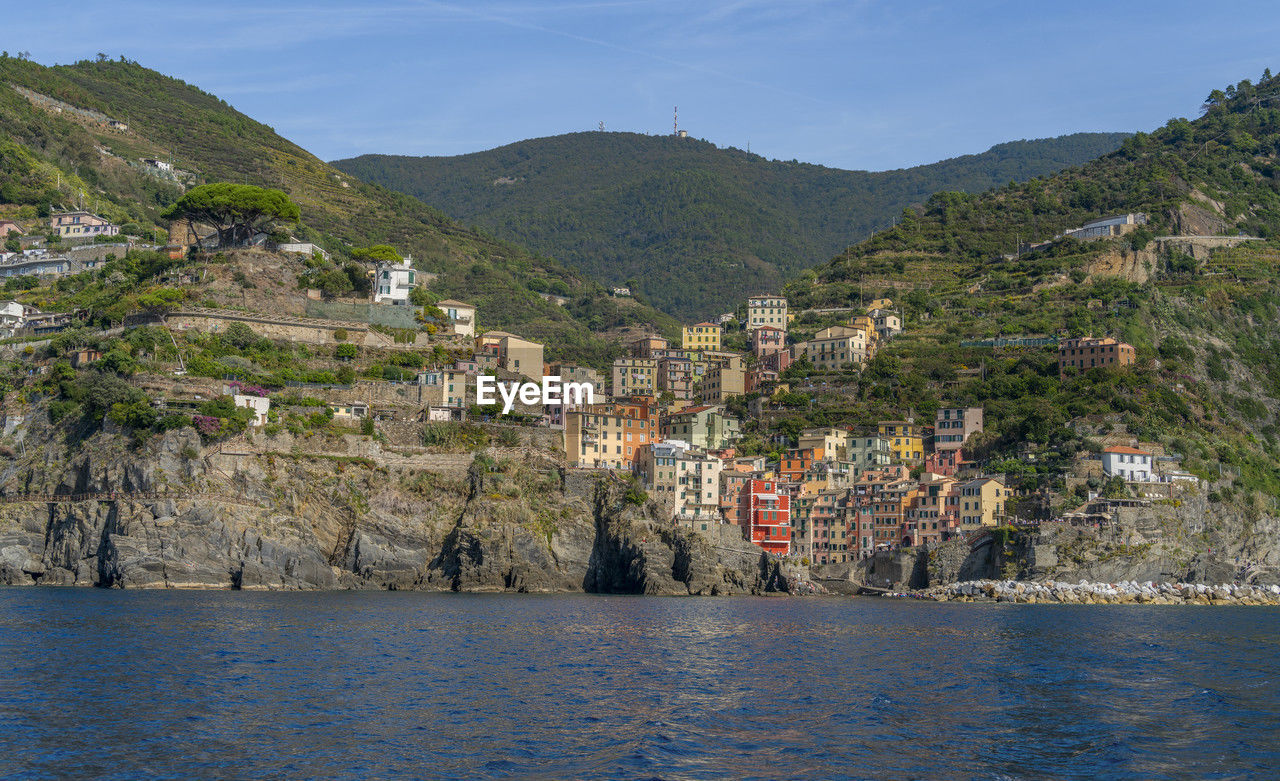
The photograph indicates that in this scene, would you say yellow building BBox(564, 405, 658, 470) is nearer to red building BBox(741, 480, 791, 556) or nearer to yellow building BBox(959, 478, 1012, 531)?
red building BBox(741, 480, 791, 556)

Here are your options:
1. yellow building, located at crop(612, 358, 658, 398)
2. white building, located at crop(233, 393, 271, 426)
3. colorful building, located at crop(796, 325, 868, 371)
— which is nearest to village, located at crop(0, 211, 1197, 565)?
white building, located at crop(233, 393, 271, 426)

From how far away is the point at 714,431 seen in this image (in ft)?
363

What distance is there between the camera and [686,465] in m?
96.8

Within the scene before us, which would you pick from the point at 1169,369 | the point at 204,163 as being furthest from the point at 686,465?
the point at 204,163

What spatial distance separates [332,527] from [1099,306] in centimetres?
7916

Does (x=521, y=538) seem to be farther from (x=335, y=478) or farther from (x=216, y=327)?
(x=216, y=327)

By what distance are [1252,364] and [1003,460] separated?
38.9 meters

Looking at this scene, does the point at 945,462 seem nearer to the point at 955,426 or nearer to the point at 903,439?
the point at 955,426

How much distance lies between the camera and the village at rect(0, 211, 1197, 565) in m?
93.1

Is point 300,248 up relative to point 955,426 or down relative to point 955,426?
up

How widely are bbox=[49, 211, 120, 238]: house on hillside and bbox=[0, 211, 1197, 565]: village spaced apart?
5.40 ft

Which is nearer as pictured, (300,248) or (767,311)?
(300,248)

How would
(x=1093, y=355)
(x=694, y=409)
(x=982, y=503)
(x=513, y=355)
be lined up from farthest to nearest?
1. (x=694, y=409)
2. (x=1093, y=355)
3. (x=513, y=355)
4. (x=982, y=503)

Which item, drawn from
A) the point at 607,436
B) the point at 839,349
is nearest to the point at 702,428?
the point at 607,436
